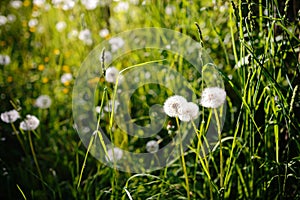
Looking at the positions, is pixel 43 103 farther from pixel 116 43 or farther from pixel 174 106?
pixel 174 106

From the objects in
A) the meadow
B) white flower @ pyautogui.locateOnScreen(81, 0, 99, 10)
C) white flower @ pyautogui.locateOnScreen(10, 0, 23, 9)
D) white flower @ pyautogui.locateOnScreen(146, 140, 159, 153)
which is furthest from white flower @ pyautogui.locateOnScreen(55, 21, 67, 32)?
white flower @ pyautogui.locateOnScreen(146, 140, 159, 153)

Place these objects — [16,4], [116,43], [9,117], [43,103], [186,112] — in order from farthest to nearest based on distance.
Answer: [16,4]
[116,43]
[43,103]
[9,117]
[186,112]

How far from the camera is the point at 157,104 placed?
1.57m

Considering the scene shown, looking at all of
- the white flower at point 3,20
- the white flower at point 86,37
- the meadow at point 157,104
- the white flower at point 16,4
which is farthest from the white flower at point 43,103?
the white flower at point 16,4

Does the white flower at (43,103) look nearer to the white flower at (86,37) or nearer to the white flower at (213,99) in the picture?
the white flower at (86,37)

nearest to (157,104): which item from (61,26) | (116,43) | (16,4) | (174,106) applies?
(116,43)

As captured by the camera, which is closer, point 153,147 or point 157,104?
point 153,147

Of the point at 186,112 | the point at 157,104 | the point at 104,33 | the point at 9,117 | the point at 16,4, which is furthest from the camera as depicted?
the point at 16,4

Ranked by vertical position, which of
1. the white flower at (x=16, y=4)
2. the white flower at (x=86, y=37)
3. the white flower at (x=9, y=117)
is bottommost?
the white flower at (x=9, y=117)

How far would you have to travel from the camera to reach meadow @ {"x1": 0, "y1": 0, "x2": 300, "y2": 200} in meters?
1.06

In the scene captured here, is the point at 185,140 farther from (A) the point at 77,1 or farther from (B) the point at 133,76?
(A) the point at 77,1

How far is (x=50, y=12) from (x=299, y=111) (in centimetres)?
180

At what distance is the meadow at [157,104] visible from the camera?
3.47ft

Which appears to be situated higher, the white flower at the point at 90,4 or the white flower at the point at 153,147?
the white flower at the point at 90,4
